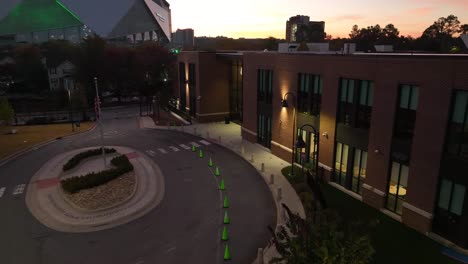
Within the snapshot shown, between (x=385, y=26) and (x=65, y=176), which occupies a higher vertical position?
(x=385, y=26)

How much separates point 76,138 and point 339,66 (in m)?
34.7

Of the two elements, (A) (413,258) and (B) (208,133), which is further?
(B) (208,133)

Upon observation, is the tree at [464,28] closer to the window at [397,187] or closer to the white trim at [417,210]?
the window at [397,187]

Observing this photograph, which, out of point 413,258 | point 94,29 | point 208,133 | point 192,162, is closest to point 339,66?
point 413,258

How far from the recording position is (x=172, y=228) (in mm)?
19531

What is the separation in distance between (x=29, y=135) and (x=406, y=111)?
44.8 m

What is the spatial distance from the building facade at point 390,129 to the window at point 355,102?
0.06m

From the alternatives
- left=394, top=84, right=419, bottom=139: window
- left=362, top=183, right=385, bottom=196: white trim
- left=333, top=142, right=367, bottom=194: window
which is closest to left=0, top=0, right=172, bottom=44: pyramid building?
left=333, top=142, right=367, bottom=194: window

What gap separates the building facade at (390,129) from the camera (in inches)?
652

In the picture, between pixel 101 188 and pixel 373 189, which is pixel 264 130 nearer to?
pixel 373 189

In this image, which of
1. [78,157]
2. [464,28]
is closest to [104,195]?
[78,157]

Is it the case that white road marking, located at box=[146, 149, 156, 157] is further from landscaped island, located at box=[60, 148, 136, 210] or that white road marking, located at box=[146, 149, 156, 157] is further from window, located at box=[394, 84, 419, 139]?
window, located at box=[394, 84, 419, 139]

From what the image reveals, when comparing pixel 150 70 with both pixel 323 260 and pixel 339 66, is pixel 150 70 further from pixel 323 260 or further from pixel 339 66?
pixel 323 260

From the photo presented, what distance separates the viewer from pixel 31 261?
16.6 m
